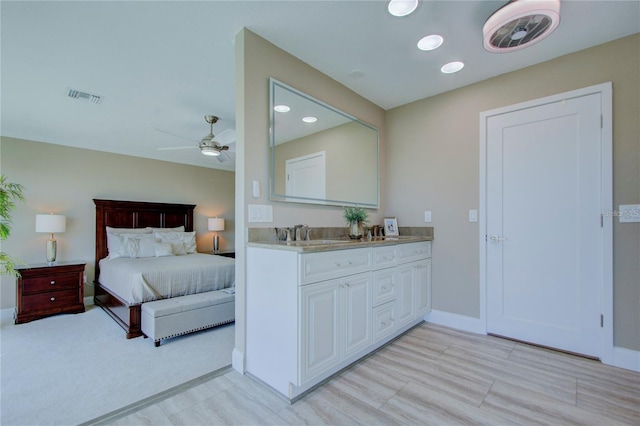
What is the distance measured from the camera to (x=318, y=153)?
278 centimetres

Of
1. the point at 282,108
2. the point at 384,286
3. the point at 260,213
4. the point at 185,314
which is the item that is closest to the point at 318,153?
the point at 282,108

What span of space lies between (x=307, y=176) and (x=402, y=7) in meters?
1.40

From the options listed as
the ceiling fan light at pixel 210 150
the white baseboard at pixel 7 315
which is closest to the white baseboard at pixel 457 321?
the ceiling fan light at pixel 210 150

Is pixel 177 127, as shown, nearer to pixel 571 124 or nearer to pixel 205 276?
pixel 205 276

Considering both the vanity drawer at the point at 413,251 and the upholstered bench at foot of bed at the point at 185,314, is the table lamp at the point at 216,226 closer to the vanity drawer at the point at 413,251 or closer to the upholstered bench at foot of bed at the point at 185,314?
the upholstered bench at foot of bed at the point at 185,314

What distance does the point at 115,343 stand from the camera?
2.70 metres

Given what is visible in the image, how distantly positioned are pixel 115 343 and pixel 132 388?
1.04 m

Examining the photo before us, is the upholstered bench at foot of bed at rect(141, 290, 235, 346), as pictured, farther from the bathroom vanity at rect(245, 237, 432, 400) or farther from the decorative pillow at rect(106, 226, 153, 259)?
the decorative pillow at rect(106, 226, 153, 259)

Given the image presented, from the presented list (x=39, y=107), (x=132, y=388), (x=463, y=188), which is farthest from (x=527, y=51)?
(x=39, y=107)

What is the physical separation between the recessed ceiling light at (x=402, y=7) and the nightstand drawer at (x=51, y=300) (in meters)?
4.81

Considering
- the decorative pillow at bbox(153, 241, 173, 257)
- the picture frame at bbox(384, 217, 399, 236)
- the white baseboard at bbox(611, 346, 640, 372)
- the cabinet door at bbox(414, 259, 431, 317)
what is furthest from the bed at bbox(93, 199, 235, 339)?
the white baseboard at bbox(611, 346, 640, 372)

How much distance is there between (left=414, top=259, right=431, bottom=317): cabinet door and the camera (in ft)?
9.29

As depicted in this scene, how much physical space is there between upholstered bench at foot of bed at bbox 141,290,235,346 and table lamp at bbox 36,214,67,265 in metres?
2.19

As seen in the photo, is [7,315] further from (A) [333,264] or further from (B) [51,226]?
(A) [333,264]
